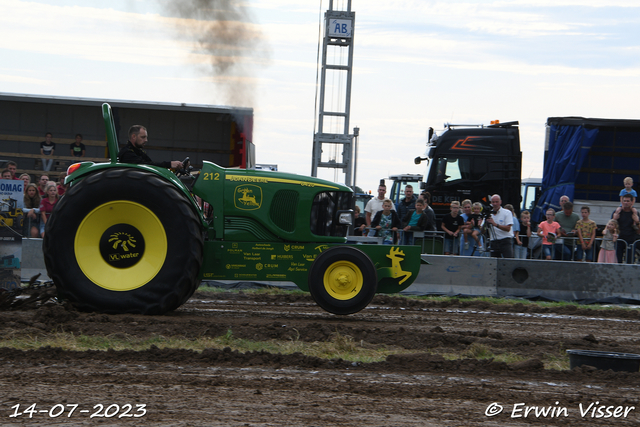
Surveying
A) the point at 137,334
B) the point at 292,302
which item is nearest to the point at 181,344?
the point at 137,334

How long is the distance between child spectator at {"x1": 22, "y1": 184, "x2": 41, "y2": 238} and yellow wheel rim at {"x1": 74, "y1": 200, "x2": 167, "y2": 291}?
474 cm

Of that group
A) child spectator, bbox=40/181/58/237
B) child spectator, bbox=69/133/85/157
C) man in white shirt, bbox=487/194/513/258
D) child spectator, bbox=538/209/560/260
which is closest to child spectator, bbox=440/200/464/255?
man in white shirt, bbox=487/194/513/258

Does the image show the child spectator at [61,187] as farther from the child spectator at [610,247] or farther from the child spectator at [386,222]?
the child spectator at [610,247]

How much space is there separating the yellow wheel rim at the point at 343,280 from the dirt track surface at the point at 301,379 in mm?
332

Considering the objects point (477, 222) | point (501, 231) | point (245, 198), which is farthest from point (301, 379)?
point (477, 222)

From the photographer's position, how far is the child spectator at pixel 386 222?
1266 centimetres

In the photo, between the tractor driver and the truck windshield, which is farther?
the truck windshield

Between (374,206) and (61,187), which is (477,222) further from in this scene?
(61,187)

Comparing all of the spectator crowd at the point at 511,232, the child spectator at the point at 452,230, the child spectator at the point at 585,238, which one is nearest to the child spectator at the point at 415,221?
the spectator crowd at the point at 511,232

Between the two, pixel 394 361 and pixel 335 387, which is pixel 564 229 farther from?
pixel 335 387

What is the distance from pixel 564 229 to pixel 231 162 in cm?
715

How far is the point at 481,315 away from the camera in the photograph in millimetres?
8906

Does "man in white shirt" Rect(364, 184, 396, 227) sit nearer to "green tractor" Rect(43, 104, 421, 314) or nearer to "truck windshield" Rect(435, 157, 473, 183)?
"truck windshield" Rect(435, 157, 473, 183)

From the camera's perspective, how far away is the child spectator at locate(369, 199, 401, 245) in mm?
12664
